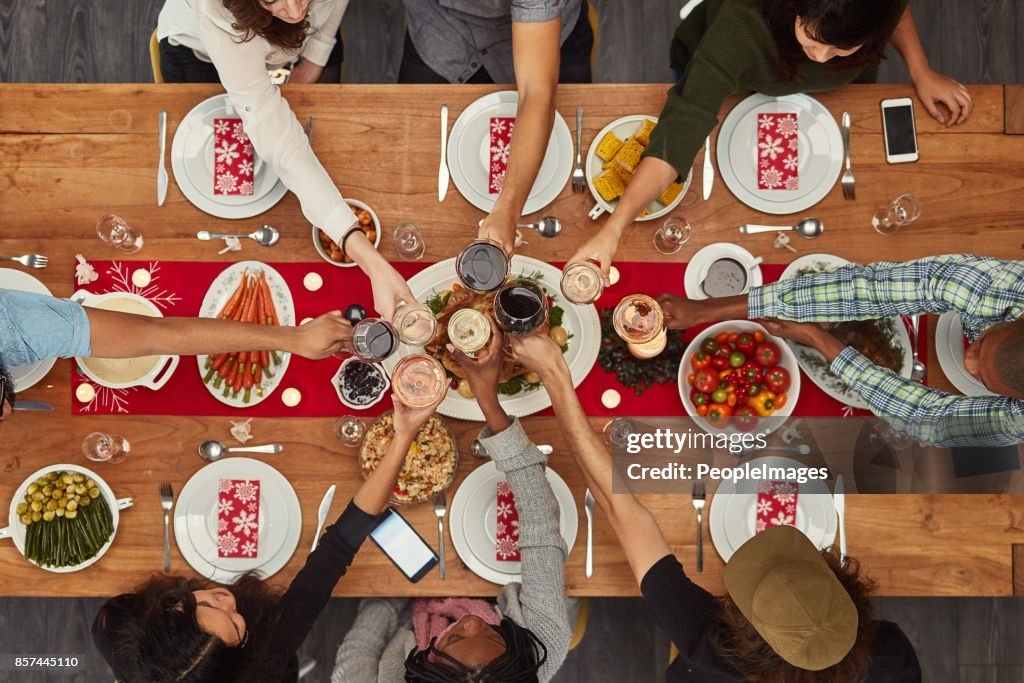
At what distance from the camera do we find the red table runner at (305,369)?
1.87 metres

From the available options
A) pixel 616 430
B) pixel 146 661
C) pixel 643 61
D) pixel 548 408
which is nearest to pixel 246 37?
pixel 548 408

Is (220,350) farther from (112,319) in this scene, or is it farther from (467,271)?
(467,271)

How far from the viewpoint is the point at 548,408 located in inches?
73.3

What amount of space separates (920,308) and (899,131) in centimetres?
52

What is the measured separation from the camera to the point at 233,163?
6.23 ft

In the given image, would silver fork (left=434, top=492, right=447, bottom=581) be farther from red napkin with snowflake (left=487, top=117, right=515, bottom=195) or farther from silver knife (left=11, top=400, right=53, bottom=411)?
silver knife (left=11, top=400, right=53, bottom=411)

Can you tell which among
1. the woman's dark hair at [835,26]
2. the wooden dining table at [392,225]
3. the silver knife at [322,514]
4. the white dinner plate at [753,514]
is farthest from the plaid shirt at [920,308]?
the silver knife at [322,514]

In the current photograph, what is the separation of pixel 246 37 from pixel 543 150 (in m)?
0.80

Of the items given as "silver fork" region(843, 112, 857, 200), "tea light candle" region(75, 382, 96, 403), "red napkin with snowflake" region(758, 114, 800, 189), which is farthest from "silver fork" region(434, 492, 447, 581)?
"silver fork" region(843, 112, 857, 200)

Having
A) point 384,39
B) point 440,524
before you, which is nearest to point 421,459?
point 440,524

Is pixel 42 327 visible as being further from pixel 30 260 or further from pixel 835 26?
pixel 835 26

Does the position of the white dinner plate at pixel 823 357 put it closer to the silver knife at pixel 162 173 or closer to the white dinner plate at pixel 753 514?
the white dinner plate at pixel 753 514

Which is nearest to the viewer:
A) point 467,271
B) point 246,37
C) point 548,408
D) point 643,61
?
point 467,271

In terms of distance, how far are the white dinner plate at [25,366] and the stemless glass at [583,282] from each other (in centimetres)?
139
